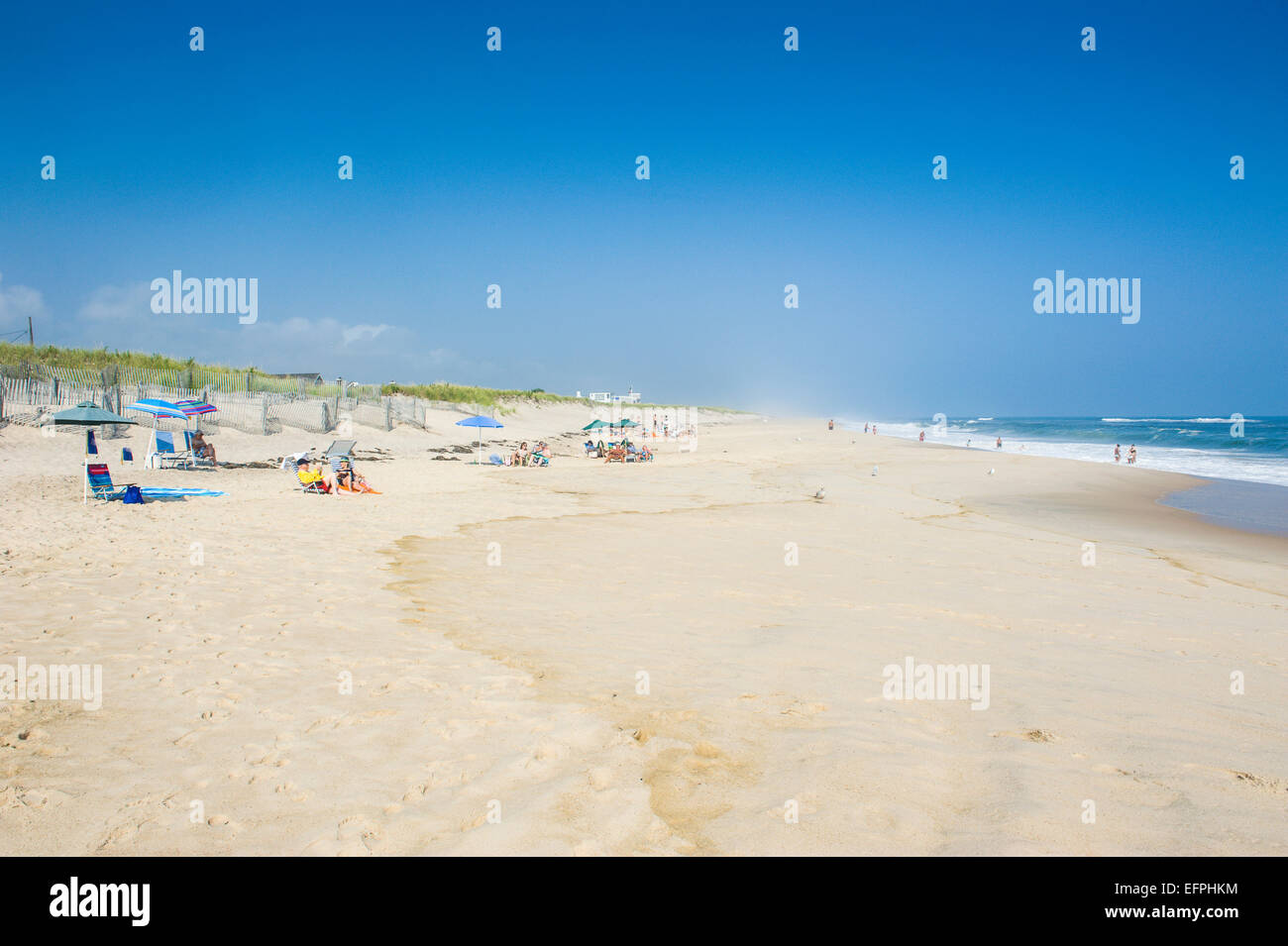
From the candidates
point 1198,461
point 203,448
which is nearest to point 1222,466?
point 1198,461

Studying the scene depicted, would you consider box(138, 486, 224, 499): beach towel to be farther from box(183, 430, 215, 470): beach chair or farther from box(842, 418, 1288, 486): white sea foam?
box(842, 418, 1288, 486): white sea foam

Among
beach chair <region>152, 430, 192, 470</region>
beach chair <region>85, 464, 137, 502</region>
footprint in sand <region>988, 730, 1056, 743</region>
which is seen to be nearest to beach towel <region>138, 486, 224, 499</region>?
beach chair <region>85, 464, 137, 502</region>

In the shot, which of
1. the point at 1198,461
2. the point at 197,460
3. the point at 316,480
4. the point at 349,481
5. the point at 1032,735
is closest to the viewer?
the point at 1032,735

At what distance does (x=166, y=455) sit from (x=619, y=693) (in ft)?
69.6

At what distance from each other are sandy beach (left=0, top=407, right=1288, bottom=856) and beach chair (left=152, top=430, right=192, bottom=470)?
8.40 meters

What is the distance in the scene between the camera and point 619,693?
16.0 ft

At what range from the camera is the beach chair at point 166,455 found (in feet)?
63.5

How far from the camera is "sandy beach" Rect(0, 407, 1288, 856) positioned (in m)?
3.25

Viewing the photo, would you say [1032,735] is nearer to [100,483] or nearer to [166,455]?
[100,483]

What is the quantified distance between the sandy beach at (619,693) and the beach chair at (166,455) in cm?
840

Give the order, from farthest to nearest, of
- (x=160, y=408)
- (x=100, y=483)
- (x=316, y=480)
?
(x=160, y=408), (x=316, y=480), (x=100, y=483)

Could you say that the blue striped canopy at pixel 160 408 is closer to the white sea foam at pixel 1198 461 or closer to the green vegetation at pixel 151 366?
the green vegetation at pixel 151 366

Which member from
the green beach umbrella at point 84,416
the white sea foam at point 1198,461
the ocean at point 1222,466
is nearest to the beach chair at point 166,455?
the green beach umbrella at point 84,416
